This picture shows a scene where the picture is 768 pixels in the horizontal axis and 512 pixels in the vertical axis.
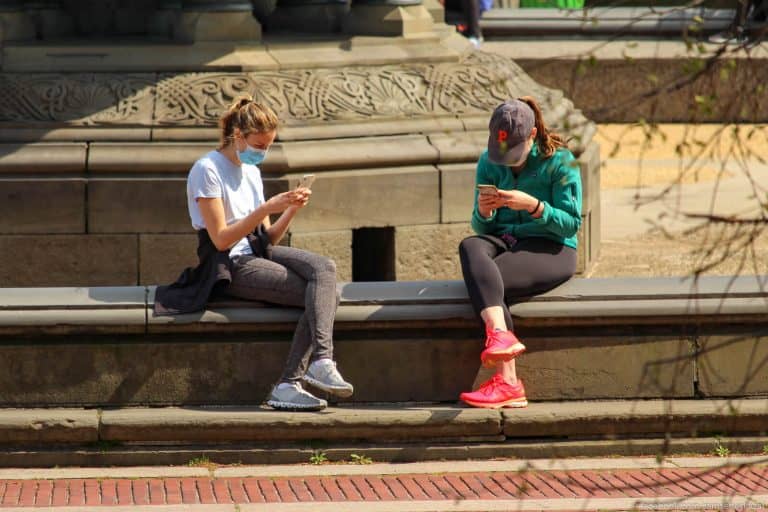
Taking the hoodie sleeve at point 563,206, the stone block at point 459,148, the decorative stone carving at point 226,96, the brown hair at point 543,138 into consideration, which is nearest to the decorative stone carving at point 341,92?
the decorative stone carving at point 226,96

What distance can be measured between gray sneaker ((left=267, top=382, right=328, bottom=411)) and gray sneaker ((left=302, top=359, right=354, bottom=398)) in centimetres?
11

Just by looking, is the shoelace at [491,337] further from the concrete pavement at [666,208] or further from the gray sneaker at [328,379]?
the concrete pavement at [666,208]

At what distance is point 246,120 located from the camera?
688 centimetres

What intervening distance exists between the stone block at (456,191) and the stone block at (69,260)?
75.7 inches

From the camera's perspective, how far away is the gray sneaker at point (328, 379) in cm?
667

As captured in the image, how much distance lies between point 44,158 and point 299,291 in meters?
3.18

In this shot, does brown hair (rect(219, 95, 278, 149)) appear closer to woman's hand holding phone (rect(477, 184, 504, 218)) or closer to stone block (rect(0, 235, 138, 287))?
woman's hand holding phone (rect(477, 184, 504, 218))

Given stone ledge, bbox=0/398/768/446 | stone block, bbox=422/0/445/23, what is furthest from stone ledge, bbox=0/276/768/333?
stone block, bbox=422/0/445/23

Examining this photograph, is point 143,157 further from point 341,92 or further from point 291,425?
point 291,425

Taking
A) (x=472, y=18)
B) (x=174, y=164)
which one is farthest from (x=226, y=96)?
(x=472, y=18)

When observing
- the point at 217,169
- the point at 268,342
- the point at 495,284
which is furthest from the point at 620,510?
the point at 217,169

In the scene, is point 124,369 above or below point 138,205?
below

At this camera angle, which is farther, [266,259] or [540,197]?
[540,197]

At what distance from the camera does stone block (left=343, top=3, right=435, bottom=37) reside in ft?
35.6
